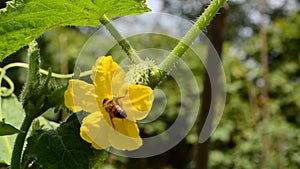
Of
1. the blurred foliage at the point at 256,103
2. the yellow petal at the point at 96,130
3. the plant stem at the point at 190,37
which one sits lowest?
the blurred foliage at the point at 256,103

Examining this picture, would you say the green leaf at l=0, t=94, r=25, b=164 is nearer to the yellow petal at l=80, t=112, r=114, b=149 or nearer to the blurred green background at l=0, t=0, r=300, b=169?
the yellow petal at l=80, t=112, r=114, b=149

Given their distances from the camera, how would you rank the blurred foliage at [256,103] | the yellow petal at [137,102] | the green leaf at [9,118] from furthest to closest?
the blurred foliage at [256,103], the green leaf at [9,118], the yellow petal at [137,102]

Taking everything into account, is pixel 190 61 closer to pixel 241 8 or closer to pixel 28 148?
pixel 241 8

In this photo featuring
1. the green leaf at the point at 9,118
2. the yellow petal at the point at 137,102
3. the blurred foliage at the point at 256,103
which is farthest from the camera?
the blurred foliage at the point at 256,103

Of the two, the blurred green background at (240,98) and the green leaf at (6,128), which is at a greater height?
the green leaf at (6,128)

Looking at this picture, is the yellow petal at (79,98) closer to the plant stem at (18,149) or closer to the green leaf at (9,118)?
the plant stem at (18,149)

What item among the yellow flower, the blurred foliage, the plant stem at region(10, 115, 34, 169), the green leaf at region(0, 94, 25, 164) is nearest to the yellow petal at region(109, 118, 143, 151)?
the yellow flower

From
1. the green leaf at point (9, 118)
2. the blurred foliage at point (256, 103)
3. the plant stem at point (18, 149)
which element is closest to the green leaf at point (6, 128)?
the plant stem at point (18, 149)

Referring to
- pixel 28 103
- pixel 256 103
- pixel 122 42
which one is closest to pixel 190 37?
pixel 122 42
